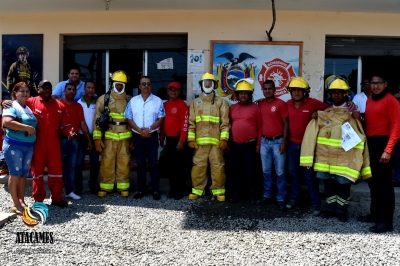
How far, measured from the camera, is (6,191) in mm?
6488

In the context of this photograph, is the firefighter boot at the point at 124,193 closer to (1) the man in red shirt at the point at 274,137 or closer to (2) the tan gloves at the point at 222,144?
(2) the tan gloves at the point at 222,144

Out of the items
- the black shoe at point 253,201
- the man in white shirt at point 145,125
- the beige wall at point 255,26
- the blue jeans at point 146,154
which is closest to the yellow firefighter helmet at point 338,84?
the black shoe at point 253,201

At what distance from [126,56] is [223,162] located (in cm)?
337

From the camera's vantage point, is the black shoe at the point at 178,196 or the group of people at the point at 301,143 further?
the black shoe at the point at 178,196

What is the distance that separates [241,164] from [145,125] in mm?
1678

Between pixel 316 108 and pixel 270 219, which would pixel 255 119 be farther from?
pixel 270 219

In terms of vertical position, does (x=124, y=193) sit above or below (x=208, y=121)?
below

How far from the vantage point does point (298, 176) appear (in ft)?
18.4

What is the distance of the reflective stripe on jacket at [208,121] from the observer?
19.5ft

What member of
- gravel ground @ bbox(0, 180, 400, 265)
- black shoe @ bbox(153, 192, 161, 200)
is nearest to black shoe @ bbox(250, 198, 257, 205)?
gravel ground @ bbox(0, 180, 400, 265)

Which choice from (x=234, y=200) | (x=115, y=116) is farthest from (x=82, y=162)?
(x=234, y=200)

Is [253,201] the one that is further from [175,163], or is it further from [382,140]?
[382,140]

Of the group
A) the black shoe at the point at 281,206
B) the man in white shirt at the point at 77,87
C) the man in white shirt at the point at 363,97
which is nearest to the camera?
the black shoe at the point at 281,206

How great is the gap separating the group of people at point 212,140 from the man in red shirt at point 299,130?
0.05ft
